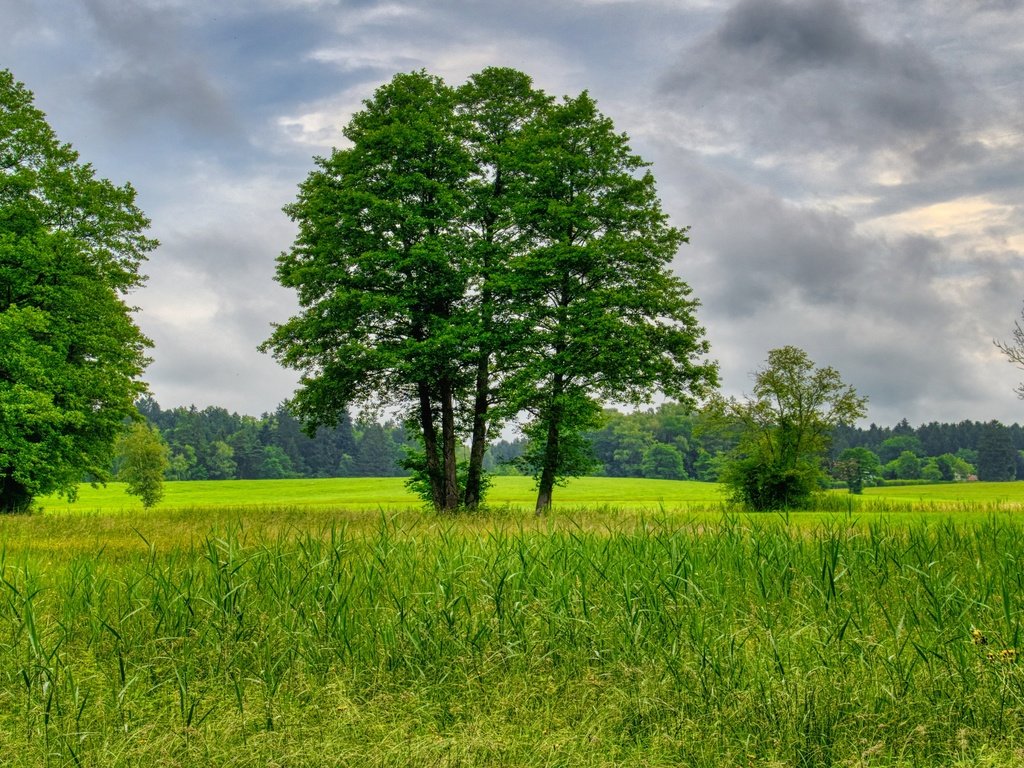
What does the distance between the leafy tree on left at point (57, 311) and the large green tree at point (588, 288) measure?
16.6 metres

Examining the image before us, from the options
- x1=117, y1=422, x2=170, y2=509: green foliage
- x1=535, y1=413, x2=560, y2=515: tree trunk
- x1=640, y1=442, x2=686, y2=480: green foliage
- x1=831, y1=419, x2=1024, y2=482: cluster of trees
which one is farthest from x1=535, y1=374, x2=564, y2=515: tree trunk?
x1=640, y1=442, x2=686, y2=480: green foliage

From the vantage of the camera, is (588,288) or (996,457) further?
(996,457)

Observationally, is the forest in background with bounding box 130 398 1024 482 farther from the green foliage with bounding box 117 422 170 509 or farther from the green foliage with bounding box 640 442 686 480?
the green foliage with bounding box 117 422 170 509

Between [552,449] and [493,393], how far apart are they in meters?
2.98

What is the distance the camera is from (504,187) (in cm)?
2589

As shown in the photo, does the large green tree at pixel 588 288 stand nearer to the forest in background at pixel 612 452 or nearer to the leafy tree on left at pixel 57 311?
the leafy tree on left at pixel 57 311

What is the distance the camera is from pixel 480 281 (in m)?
24.3

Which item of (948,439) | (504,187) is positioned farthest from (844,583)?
(948,439)

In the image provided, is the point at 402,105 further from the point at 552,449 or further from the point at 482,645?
the point at 482,645

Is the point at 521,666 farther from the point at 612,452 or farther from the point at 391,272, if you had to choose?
the point at 612,452

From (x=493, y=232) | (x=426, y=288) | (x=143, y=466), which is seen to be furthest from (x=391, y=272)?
(x=143, y=466)

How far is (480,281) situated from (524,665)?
20.2 m

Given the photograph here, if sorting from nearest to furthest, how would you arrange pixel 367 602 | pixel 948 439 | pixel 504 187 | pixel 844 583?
pixel 367 602 → pixel 844 583 → pixel 504 187 → pixel 948 439

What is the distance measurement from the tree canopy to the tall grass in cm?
1576
